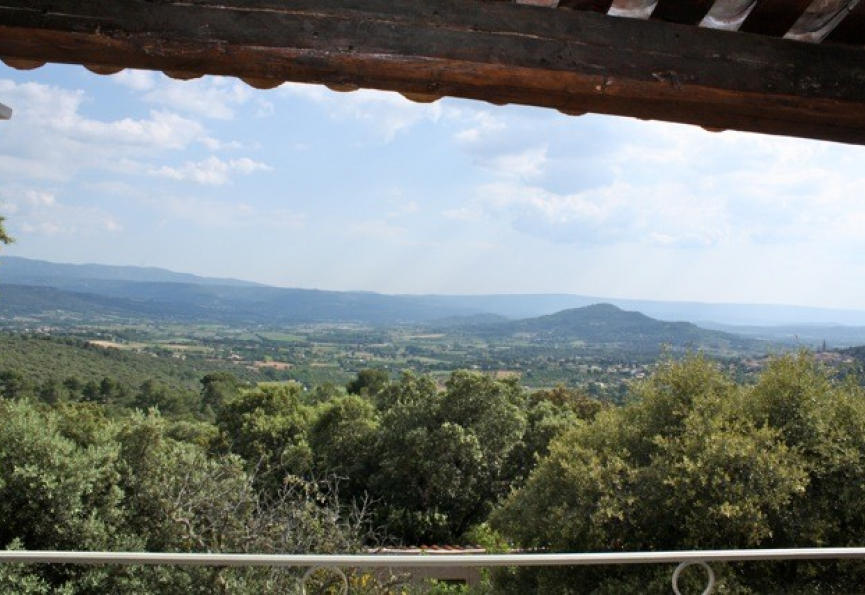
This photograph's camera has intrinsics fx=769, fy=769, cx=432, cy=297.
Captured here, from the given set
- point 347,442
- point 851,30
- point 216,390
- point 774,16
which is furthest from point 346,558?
point 216,390

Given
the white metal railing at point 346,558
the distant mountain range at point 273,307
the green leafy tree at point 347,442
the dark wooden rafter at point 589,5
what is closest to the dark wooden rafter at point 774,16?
the dark wooden rafter at point 589,5

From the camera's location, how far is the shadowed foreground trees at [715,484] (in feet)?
29.3

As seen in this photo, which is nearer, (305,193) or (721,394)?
(721,394)

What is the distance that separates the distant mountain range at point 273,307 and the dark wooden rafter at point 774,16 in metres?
48.8

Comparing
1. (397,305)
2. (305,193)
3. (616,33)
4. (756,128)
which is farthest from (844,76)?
(397,305)

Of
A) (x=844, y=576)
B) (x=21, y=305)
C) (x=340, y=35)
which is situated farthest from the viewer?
(x=21, y=305)

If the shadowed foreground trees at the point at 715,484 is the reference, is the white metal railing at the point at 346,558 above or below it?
above

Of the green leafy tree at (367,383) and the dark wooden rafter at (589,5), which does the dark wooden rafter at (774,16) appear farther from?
the green leafy tree at (367,383)

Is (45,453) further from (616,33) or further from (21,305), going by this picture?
(21,305)

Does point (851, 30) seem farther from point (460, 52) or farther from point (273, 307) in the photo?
point (273, 307)

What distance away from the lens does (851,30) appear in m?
1.95

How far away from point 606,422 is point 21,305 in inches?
2848

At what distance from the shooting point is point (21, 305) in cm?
7112

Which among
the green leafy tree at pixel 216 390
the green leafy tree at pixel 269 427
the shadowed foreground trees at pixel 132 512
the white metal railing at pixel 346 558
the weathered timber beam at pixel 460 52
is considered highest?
the weathered timber beam at pixel 460 52
